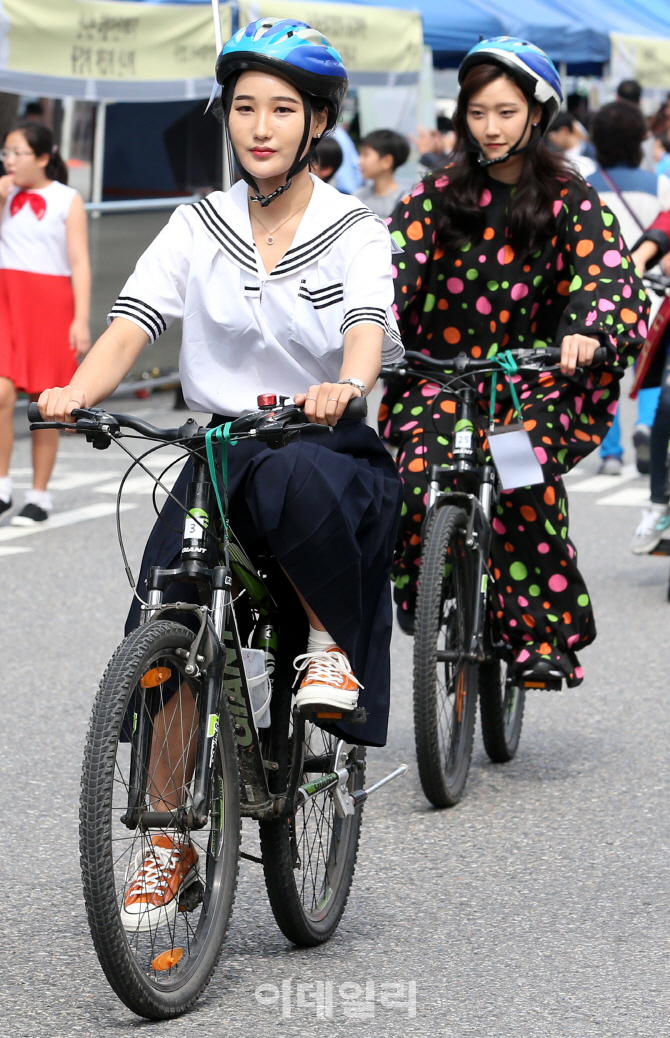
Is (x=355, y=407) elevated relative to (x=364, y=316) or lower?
lower

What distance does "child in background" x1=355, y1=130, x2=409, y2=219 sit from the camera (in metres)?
12.4

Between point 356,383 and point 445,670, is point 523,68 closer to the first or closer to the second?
point 445,670

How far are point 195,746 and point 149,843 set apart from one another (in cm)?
22

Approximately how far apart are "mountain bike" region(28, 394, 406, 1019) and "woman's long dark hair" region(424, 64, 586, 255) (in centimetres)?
187

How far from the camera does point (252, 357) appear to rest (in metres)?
3.58

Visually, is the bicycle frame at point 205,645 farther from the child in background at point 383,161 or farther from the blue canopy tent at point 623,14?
the blue canopy tent at point 623,14

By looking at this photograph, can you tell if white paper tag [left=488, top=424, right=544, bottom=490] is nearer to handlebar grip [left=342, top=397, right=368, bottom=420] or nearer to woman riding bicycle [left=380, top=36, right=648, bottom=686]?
woman riding bicycle [left=380, top=36, right=648, bottom=686]

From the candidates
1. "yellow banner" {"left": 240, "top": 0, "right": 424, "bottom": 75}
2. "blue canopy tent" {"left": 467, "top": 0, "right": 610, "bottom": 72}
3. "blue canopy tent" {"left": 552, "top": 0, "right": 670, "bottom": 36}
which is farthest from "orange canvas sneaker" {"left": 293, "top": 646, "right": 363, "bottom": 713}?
"blue canopy tent" {"left": 552, "top": 0, "right": 670, "bottom": 36}

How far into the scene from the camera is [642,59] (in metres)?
22.2

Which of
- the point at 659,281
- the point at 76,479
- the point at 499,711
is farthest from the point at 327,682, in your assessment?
the point at 76,479

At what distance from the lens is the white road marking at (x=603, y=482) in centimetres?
1084

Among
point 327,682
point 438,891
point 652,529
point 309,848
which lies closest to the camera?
point 327,682

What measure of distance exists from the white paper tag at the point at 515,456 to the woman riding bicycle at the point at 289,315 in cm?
129

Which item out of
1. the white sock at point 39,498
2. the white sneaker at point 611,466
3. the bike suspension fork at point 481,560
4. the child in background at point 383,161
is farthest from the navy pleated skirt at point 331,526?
the child in background at point 383,161
